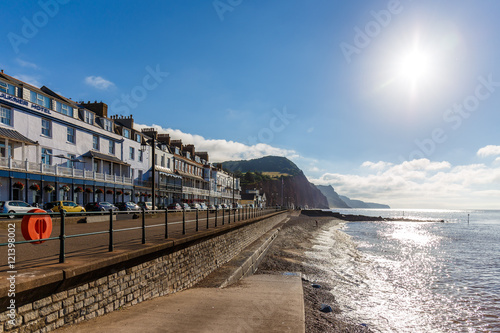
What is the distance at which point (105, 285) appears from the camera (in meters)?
6.27

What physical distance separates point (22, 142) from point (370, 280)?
85.3ft

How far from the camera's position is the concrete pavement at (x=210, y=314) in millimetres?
5965

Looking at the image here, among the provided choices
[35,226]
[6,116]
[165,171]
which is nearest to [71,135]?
[6,116]

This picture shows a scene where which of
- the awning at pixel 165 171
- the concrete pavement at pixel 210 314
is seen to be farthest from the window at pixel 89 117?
the concrete pavement at pixel 210 314

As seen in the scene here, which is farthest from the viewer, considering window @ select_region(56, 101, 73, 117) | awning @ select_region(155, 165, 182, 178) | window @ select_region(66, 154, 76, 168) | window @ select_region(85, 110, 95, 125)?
awning @ select_region(155, 165, 182, 178)

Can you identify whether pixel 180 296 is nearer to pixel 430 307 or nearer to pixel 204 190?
pixel 430 307

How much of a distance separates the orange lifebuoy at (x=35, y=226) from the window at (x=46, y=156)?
2517 cm

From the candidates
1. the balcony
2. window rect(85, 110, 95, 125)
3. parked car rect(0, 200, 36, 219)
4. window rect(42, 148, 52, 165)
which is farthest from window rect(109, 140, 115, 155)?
parked car rect(0, 200, 36, 219)

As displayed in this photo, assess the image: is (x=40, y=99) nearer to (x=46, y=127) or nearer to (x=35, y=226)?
(x=46, y=127)

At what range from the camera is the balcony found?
2366 centimetres

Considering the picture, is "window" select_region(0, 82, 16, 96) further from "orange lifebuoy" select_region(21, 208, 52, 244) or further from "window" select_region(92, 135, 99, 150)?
"orange lifebuoy" select_region(21, 208, 52, 244)

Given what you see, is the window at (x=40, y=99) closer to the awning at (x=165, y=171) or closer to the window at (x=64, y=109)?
the window at (x=64, y=109)

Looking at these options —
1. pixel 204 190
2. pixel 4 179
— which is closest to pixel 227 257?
pixel 4 179

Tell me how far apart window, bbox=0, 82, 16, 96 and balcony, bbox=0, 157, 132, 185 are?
505 centimetres
